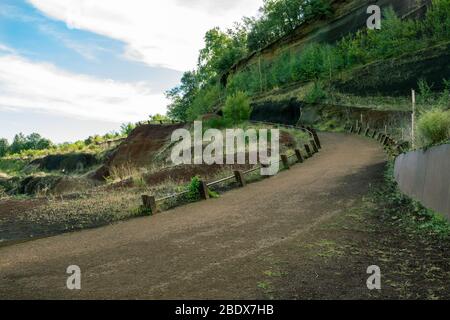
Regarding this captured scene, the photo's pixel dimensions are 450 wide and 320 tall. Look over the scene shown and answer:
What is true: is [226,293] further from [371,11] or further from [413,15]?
[371,11]

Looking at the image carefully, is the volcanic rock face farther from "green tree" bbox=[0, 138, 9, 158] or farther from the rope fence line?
"green tree" bbox=[0, 138, 9, 158]

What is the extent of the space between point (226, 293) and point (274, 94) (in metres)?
58.1

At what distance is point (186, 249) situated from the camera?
787 centimetres

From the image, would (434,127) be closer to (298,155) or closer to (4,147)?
(298,155)

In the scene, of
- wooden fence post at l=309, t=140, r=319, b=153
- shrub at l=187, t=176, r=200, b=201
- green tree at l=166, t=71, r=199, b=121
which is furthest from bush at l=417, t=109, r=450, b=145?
green tree at l=166, t=71, r=199, b=121

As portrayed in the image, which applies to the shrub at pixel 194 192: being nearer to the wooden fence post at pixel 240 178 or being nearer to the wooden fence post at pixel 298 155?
the wooden fence post at pixel 240 178

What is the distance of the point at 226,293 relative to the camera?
5.49m

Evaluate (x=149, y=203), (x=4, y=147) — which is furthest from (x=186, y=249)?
(x=4, y=147)

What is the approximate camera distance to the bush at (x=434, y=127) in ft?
29.5

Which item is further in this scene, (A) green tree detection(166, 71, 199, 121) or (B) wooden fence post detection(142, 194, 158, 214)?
(A) green tree detection(166, 71, 199, 121)

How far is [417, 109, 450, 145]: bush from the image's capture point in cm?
900

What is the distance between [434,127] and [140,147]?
40.9m

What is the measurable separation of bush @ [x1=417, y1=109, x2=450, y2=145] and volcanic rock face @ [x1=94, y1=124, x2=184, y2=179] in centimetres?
3497

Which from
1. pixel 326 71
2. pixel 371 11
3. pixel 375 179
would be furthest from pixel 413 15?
pixel 375 179
